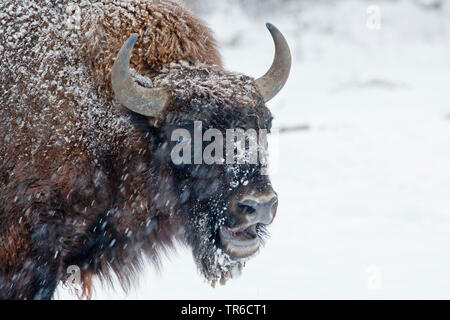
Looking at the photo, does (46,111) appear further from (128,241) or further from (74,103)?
(128,241)

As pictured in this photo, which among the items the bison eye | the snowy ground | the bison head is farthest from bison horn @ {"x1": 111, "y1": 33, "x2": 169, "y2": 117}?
the snowy ground

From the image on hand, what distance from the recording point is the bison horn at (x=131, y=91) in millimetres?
3494

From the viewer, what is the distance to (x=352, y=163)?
376 inches

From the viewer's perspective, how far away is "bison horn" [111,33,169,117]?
11.5 feet

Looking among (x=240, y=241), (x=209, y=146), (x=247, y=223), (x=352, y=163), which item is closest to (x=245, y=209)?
(x=247, y=223)

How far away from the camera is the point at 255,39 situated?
67.7 feet

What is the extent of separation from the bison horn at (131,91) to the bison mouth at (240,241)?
3.03 ft

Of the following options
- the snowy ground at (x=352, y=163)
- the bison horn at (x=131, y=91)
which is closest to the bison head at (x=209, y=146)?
the bison horn at (x=131, y=91)

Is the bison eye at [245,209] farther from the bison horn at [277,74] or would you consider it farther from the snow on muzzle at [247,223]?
the bison horn at [277,74]

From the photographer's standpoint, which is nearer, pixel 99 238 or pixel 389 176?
pixel 99 238

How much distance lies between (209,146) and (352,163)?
251 inches

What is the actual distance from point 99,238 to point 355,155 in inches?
270

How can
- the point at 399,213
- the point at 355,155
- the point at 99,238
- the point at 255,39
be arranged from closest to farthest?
the point at 99,238, the point at 399,213, the point at 355,155, the point at 255,39

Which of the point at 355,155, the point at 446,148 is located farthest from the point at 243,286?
the point at 446,148
